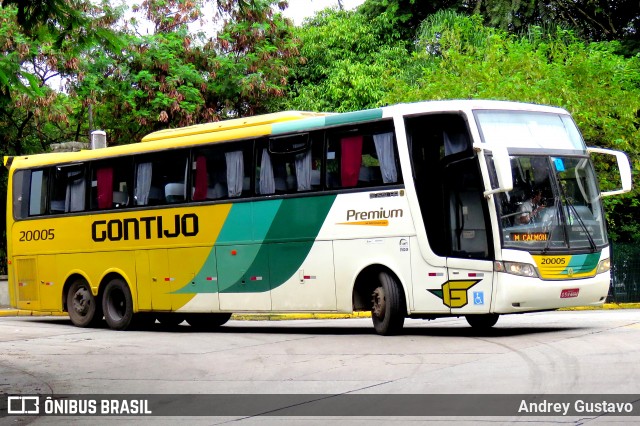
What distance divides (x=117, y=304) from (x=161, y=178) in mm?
2914

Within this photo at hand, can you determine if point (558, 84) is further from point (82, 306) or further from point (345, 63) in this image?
point (82, 306)

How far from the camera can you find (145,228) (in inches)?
842

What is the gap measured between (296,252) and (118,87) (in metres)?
20.4

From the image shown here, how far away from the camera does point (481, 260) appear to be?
1628cm

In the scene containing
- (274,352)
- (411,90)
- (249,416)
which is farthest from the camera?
(411,90)

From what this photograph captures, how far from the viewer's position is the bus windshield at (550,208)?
16.2 m

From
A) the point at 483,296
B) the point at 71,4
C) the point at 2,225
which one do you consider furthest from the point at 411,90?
the point at 71,4

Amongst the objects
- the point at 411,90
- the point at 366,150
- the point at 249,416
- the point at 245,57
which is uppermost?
the point at 245,57

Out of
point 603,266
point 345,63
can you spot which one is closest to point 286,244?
point 603,266

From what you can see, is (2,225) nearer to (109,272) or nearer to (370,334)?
(109,272)

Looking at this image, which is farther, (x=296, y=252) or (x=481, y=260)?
(x=296, y=252)

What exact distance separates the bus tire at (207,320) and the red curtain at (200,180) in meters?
2.98

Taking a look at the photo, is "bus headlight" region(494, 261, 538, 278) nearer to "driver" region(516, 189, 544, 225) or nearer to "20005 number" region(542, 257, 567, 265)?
"20005 number" region(542, 257, 567, 265)

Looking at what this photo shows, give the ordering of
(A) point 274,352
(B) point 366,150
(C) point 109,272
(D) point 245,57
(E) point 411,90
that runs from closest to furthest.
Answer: (A) point 274,352 < (B) point 366,150 < (C) point 109,272 < (E) point 411,90 < (D) point 245,57
